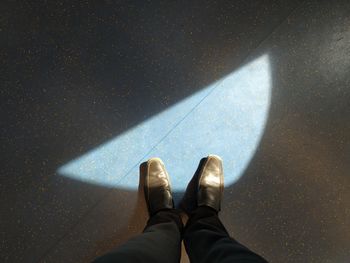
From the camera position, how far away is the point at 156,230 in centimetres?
92

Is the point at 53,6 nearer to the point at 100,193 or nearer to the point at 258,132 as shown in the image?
the point at 100,193

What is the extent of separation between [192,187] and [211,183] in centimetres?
6

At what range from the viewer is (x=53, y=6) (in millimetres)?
1053

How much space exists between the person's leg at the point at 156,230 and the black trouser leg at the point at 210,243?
4 centimetres

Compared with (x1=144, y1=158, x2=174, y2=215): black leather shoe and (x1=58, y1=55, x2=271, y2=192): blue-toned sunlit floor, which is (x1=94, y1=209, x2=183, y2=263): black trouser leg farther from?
(x1=58, y1=55, x2=271, y2=192): blue-toned sunlit floor

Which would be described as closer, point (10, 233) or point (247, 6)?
point (10, 233)

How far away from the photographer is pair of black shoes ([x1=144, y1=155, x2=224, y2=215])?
109 centimetres

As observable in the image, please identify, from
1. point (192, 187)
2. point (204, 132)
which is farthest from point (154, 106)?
point (192, 187)

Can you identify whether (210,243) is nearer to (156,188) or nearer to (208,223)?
(208,223)

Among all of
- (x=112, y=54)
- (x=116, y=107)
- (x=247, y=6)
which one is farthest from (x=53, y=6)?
(x=247, y=6)

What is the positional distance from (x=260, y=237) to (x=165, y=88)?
1.96 ft

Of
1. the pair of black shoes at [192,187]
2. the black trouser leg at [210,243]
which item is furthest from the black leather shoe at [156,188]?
the black trouser leg at [210,243]

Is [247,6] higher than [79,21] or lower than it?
higher

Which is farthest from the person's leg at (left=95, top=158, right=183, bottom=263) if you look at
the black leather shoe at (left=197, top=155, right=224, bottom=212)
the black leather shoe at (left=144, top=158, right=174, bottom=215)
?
the black leather shoe at (left=197, top=155, right=224, bottom=212)
